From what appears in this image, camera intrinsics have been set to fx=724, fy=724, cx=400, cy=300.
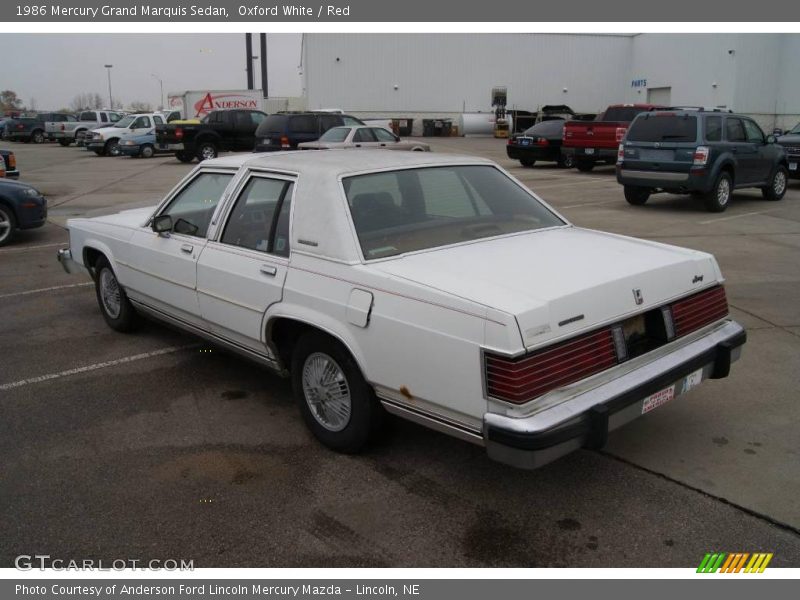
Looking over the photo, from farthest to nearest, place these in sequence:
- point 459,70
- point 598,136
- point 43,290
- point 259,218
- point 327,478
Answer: point 459,70, point 598,136, point 43,290, point 259,218, point 327,478

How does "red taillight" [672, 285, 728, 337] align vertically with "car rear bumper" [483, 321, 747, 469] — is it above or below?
above

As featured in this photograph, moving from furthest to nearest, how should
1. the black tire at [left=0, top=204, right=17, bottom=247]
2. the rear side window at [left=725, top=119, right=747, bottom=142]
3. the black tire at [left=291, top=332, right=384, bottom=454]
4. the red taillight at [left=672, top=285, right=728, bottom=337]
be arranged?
the rear side window at [left=725, top=119, right=747, bottom=142], the black tire at [left=0, top=204, right=17, bottom=247], the red taillight at [left=672, top=285, right=728, bottom=337], the black tire at [left=291, top=332, right=384, bottom=454]

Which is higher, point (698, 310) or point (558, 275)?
point (558, 275)

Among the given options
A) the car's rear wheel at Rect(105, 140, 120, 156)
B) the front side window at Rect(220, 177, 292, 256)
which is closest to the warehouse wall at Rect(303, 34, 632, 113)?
the car's rear wheel at Rect(105, 140, 120, 156)

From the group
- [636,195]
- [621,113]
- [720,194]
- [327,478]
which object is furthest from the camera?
[621,113]

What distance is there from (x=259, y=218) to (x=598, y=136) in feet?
56.3

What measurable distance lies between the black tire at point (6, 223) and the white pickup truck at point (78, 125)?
3064 centimetres

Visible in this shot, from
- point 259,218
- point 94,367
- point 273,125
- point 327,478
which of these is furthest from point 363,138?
point 327,478

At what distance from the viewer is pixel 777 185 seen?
14453 mm

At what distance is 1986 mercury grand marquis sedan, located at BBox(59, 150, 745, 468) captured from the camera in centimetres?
308

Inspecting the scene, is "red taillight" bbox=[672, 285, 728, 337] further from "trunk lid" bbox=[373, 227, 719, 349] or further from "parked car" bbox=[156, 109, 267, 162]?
"parked car" bbox=[156, 109, 267, 162]

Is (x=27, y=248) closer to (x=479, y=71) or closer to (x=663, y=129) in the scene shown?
(x=663, y=129)

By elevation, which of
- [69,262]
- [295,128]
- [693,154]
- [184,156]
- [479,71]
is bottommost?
[69,262]

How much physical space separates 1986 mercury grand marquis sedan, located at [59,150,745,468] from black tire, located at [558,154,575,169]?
16.7m
